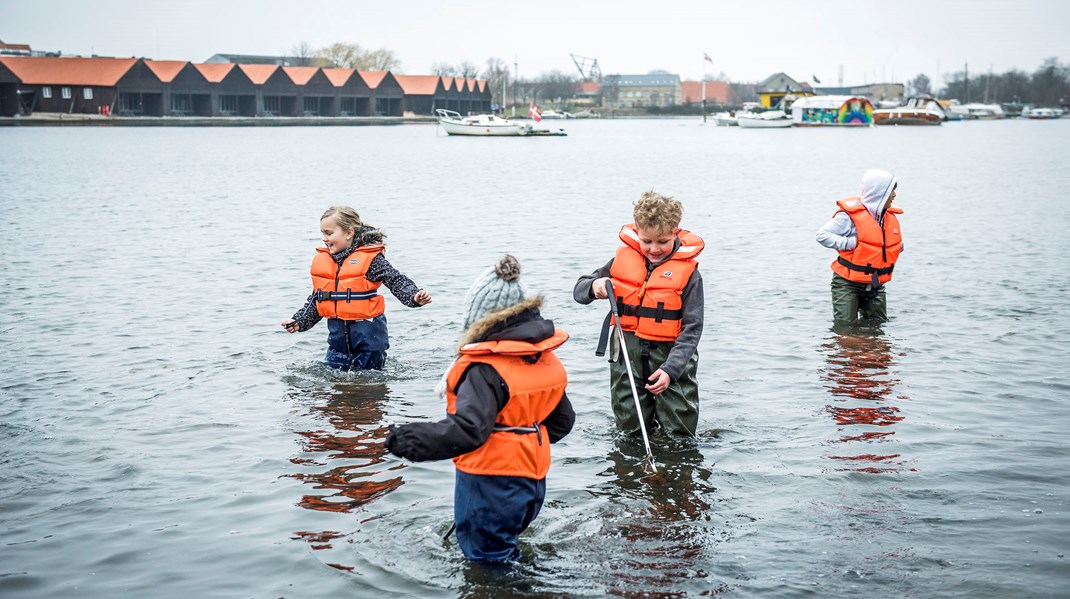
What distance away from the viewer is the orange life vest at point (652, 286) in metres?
7.38

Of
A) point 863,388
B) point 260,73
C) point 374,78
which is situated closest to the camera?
point 863,388

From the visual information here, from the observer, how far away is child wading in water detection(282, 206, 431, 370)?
9711mm

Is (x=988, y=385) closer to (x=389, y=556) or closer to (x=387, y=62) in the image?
(x=389, y=556)

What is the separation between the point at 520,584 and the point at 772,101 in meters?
174

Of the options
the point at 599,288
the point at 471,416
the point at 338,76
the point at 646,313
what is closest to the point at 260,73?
the point at 338,76

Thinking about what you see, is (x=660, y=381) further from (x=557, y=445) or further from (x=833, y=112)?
(x=833, y=112)

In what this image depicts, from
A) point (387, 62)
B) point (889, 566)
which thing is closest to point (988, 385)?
point (889, 566)

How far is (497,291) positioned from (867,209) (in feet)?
23.7

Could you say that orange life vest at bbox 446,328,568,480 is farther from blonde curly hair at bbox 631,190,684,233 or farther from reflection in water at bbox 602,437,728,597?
blonde curly hair at bbox 631,190,684,233

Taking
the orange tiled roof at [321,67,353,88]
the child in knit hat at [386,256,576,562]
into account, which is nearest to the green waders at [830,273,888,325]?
the child in knit hat at [386,256,576,562]

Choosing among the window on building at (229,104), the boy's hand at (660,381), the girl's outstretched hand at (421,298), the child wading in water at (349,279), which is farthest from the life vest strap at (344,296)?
the window on building at (229,104)

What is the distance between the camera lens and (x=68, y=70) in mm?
108188

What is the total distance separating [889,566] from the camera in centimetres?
631

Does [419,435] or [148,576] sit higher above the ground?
[419,435]
